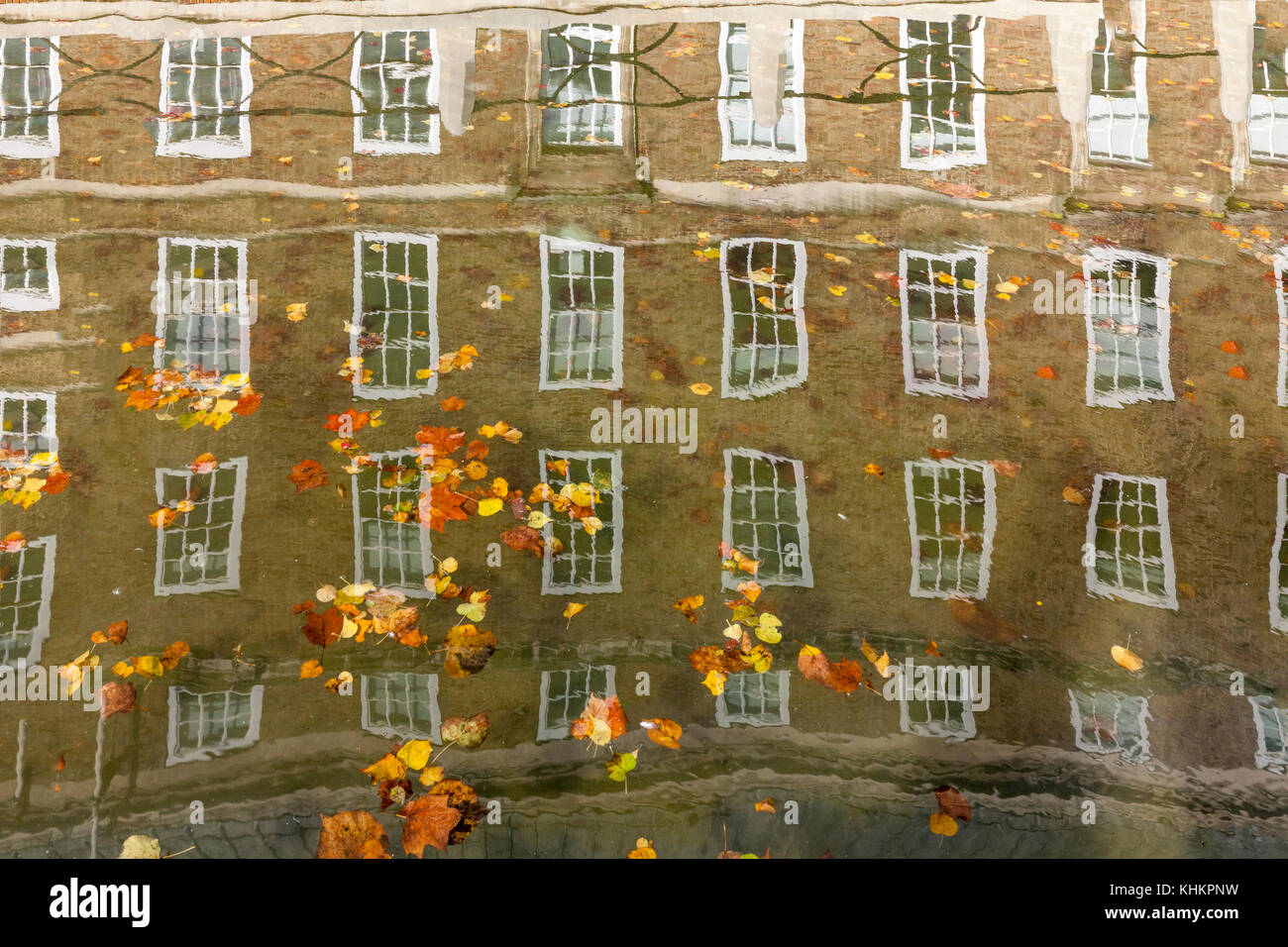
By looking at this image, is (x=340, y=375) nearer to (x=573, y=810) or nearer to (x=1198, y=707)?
(x=573, y=810)

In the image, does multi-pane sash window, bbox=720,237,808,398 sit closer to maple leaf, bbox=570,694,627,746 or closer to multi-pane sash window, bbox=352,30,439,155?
maple leaf, bbox=570,694,627,746

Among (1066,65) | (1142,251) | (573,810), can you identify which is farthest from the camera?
(1066,65)

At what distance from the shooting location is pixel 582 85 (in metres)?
7.52

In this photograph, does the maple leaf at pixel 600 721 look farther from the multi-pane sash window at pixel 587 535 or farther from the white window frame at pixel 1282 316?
the white window frame at pixel 1282 316

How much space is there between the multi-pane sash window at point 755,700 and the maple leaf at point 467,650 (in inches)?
43.2

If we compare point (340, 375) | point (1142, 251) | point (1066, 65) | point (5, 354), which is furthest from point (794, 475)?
point (1066, 65)

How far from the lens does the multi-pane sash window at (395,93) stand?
6852mm

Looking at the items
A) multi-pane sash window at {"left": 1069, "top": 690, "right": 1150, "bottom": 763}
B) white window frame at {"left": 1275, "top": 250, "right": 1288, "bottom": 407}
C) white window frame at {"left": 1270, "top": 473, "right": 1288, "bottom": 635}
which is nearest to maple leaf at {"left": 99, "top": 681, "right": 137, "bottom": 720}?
multi-pane sash window at {"left": 1069, "top": 690, "right": 1150, "bottom": 763}

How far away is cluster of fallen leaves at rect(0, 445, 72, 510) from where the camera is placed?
4051 millimetres

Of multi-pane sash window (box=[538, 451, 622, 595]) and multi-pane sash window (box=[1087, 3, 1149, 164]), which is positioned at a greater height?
multi-pane sash window (box=[1087, 3, 1149, 164])

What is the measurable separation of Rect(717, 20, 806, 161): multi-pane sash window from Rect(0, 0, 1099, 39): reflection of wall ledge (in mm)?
419

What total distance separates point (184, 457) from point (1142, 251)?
7.04 metres

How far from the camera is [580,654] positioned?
3.49 metres

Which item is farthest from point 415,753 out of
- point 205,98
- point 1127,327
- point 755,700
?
point 205,98
